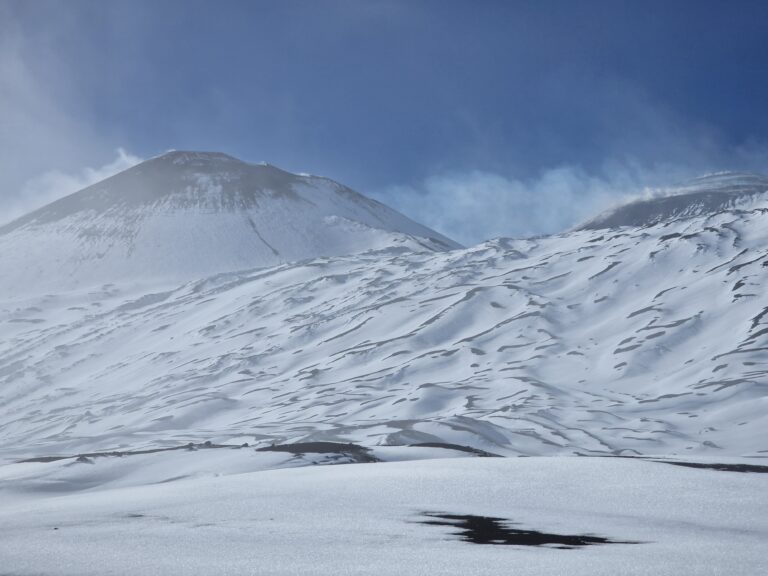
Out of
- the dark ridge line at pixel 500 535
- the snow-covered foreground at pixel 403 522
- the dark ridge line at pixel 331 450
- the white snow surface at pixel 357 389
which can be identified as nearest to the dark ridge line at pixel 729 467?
the white snow surface at pixel 357 389

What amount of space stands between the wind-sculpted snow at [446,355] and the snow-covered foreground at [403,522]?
23.3m

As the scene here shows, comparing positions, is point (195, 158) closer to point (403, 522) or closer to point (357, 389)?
point (357, 389)

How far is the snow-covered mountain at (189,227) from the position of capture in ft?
415

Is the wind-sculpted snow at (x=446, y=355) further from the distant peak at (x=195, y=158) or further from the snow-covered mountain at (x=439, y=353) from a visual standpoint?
the distant peak at (x=195, y=158)

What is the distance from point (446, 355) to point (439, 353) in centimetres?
73

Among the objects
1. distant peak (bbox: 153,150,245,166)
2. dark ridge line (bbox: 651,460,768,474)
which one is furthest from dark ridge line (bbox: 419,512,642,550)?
distant peak (bbox: 153,150,245,166)

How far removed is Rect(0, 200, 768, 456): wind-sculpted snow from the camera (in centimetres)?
4344

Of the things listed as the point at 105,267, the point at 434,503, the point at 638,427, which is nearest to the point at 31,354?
the point at 105,267

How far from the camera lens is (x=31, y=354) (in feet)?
281

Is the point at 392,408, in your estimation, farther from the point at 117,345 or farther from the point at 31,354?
the point at 31,354

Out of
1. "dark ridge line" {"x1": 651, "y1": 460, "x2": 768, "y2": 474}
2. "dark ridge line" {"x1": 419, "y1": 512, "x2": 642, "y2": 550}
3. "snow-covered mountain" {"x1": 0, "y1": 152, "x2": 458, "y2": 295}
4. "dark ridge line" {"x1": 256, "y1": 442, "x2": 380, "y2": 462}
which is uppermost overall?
"snow-covered mountain" {"x1": 0, "y1": 152, "x2": 458, "y2": 295}

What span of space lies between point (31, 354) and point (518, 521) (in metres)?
87.5

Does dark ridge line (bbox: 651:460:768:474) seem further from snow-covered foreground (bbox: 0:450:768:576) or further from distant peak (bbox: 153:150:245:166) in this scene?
distant peak (bbox: 153:150:245:166)

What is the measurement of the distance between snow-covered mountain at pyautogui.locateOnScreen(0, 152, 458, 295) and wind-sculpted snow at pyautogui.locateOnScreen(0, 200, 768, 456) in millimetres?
23344
